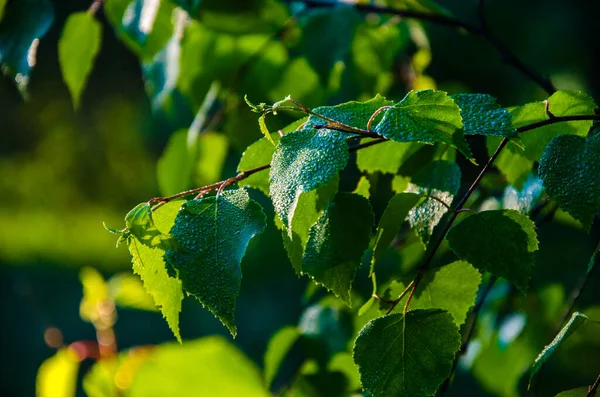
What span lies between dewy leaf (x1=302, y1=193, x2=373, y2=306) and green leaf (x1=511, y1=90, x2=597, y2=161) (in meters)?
0.14

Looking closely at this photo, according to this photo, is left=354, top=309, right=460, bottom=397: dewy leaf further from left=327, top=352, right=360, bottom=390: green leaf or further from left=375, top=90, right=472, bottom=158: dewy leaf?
left=327, top=352, right=360, bottom=390: green leaf

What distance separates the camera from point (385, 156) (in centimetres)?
57

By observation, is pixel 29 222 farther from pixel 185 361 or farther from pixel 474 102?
pixel 474 102

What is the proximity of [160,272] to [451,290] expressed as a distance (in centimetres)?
22

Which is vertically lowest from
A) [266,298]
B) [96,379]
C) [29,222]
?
[29,222]

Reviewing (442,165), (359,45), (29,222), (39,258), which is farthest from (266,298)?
(442,165)

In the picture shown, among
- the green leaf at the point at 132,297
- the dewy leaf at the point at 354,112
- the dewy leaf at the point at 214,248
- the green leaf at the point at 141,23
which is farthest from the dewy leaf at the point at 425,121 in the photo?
the green leaf at the point at 132,297

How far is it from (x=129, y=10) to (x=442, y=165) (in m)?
0.50

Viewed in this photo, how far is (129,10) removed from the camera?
2.76 ft

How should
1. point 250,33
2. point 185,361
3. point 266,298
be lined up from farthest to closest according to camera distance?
point 266,298 → point 185,361 → point 250,33

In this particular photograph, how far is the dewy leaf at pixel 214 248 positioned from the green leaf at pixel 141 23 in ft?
1.39

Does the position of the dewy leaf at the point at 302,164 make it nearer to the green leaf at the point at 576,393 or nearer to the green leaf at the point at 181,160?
the green leaf at the point at 576,393

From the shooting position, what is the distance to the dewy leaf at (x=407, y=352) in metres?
0.44

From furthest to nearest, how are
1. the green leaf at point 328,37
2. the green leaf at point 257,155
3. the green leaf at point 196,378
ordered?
the green leaf at point 196,378 → the green leaf at point 328,37 → the green leaf at point 257,155
